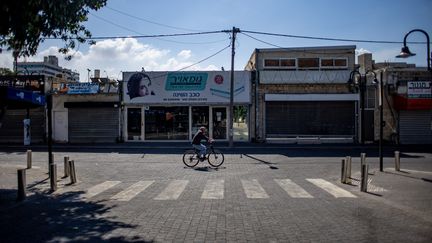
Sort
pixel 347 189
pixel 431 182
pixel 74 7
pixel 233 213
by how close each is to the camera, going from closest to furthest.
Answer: pixel 233 213, pixel 74 7, pixel 347 189, pixel 431 182

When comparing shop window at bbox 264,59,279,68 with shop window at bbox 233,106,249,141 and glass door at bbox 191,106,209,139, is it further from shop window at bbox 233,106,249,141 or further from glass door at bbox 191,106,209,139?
glass door at bbox 191,106,209,139

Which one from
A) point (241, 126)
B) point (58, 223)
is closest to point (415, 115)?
point (241, 126)

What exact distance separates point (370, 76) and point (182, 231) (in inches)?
986

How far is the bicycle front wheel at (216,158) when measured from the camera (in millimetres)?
17320

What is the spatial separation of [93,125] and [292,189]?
2101cm

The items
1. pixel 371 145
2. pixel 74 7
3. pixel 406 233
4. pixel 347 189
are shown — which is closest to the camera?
pixel 406 233

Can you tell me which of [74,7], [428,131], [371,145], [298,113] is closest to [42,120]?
[298,113]

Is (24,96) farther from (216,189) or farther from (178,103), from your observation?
(178,103)

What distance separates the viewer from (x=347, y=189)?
38.5 feet

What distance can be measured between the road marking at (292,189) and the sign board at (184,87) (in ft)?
52.3

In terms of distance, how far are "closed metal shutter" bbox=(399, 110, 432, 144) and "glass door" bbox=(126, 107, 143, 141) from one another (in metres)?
19.1

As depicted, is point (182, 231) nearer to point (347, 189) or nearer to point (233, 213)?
point (233, 213)

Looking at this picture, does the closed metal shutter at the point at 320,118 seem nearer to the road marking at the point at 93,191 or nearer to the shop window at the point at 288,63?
the shop window at the point at 288,63

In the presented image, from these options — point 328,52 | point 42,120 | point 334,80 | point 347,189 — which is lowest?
point 347,189
